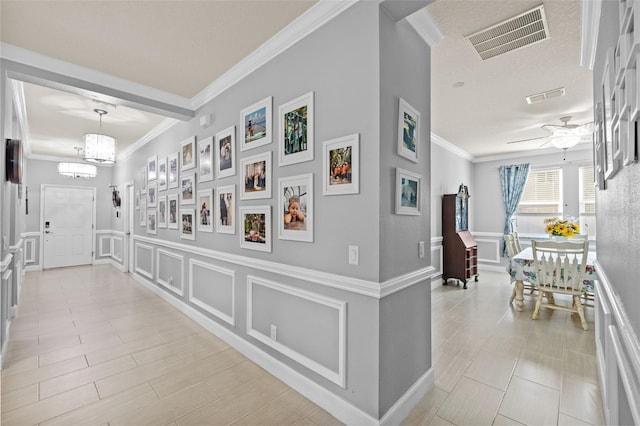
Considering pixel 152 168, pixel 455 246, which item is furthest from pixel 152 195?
pixel 455 246

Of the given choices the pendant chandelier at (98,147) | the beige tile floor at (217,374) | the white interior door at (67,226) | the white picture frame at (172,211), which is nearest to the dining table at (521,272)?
the beige tile floor at (217,374)

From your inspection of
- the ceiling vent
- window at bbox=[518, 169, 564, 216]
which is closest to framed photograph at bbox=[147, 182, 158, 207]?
the ceiling vent

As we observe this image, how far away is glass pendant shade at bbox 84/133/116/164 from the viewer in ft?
13.3

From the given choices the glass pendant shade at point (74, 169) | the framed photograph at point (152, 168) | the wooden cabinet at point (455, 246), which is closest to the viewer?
the framed photograph at point (152, 168)

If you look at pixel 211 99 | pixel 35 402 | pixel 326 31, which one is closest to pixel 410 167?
pixel 326 31

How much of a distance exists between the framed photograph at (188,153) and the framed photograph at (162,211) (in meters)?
0.81

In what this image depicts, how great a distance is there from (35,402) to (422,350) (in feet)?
9.28

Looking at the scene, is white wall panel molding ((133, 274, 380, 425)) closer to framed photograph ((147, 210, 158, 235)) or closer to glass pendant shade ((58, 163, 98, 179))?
framed photograph ((147, 210, 158, 235))

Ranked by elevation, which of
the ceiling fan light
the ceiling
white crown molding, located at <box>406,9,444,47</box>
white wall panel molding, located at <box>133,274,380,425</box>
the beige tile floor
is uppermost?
the ceiling

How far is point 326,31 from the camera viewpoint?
2092 mm

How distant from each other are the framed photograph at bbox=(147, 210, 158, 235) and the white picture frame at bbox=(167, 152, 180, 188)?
92 centimetres

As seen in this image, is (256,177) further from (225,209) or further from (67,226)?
(67,226)

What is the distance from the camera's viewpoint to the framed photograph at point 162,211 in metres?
4.48

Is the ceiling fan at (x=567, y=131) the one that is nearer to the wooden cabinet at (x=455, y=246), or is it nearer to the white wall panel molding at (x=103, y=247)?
the wooden cabinet at (x=455, y=246)
